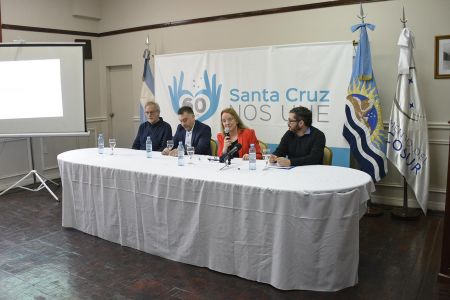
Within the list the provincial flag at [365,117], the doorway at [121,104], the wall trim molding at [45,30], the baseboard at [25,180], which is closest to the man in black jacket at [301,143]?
the provincial flag at [365,117]

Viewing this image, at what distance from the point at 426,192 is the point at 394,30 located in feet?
5.63

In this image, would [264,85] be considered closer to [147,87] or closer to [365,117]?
[365,117]

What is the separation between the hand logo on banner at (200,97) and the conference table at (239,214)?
1836 mm

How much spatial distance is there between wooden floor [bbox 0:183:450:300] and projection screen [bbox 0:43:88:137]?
1.63 metres

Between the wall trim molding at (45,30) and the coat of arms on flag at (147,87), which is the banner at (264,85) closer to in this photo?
the coat of arms on flag at (147,87)

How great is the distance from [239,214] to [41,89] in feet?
12.1

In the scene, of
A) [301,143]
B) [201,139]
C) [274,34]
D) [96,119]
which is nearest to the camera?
[301,143]

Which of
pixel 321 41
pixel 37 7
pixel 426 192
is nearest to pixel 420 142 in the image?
pixel 426 192

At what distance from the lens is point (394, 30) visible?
14.2ft

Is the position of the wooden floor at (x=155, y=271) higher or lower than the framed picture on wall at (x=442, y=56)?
lower

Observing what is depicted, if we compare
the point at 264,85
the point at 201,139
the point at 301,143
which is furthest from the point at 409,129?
the point at 201,139

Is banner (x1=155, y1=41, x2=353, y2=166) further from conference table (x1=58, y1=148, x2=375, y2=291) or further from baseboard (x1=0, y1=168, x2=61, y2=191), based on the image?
baseboard (x1=0, y1=168, x2=61, y2=191)

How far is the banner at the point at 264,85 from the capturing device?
4.43 meters

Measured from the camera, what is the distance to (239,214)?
269 centimetres
